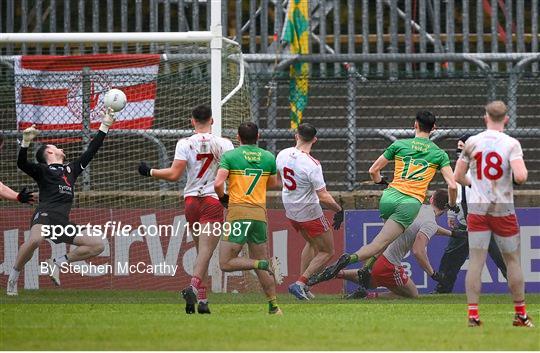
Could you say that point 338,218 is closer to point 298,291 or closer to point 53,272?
point 298,291

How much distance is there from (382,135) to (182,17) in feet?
10.6

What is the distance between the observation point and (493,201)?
36.1 feet

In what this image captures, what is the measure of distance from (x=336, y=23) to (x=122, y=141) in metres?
3.44

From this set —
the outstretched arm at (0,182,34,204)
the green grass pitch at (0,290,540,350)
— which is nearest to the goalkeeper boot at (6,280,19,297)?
the green grass pitch at (0,290,540,350)

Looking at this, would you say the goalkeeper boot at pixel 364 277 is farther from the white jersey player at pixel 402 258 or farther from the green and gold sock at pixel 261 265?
the green and gold sock at pixel 261 265

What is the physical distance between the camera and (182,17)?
18141 mm

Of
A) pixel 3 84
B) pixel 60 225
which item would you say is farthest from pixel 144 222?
pixel 3 84

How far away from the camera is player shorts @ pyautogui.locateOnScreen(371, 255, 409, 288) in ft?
50.0

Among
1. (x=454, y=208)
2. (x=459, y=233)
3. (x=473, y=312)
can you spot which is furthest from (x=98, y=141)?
(x=473, y=312)

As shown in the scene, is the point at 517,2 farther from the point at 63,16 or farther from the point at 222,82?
the point at 63,16

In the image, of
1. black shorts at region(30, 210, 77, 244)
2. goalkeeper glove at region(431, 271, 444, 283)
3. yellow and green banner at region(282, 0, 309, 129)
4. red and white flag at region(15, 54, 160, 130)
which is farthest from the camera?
yellow and green banner at region(282, 0, 309, 129)

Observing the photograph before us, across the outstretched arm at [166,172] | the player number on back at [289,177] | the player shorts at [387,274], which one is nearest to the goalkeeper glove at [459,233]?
the player shorts at [387,274]

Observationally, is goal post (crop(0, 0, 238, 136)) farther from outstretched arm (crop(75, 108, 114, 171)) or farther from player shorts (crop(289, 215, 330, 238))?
player shorts (crop(289, 215, 330, 238))

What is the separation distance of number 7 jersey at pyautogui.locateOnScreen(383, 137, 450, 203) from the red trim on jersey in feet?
11.4
